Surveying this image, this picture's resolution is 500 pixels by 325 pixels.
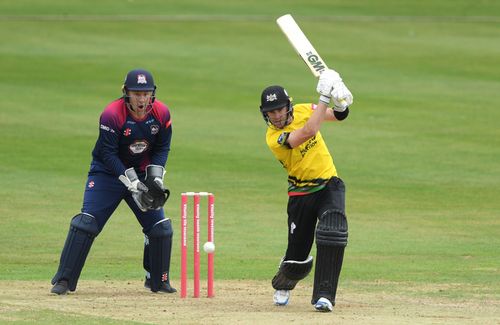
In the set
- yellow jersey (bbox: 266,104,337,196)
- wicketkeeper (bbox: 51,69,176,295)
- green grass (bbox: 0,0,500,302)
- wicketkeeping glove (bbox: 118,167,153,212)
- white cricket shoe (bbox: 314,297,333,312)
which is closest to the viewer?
white cricket shoe (bbox: 314,297,333,312)

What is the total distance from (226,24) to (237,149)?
19862 mm

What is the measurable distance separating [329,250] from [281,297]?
2.63 feet

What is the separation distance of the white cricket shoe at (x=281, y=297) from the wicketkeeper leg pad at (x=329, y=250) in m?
0.49

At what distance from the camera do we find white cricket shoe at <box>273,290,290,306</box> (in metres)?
11.0

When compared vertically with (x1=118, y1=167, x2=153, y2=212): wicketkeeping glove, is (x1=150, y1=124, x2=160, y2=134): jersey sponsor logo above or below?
above

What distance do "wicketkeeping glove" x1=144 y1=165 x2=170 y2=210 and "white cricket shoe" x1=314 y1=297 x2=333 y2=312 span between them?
197cm

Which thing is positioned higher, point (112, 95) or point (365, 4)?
point (365, 4)

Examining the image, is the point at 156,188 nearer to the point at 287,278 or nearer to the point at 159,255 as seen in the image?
the point at 159,255

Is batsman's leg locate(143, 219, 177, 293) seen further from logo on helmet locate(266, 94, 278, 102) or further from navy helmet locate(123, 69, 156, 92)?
logo on helmet locate(266, 94, 278, 102)

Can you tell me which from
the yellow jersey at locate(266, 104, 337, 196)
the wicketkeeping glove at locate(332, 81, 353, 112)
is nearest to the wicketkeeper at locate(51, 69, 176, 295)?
the yellow jersey at locate(266, 104, 337, 196)

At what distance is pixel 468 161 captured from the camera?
72.7 ft

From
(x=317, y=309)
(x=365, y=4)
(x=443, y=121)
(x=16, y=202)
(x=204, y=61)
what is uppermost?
(x=365, y=4)

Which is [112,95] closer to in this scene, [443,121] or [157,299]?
[443,121]

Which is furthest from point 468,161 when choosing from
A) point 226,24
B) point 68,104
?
point 226,24
